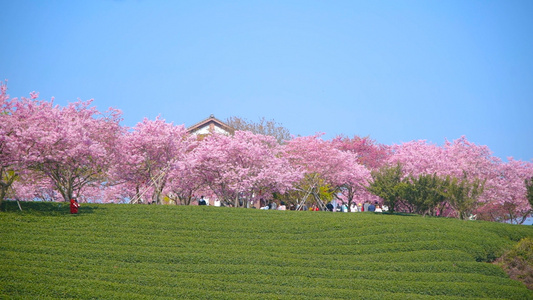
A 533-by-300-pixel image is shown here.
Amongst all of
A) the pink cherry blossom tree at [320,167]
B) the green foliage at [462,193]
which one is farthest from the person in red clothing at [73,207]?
the green foliage at [462,193]

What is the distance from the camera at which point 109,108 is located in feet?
140

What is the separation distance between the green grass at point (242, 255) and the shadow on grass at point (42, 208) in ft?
0.23

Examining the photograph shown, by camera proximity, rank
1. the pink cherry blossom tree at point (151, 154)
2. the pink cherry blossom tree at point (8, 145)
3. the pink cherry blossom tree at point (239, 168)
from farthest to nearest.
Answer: the pink cherry blossom tree at point (151, 154) → the pink cherry blossom tree at point (239, 168) → the pink cherry blossom tree at point (8, 145)

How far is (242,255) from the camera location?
26.9 m

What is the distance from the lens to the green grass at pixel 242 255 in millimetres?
22578

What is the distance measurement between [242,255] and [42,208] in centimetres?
1503

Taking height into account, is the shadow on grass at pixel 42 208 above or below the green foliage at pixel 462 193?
below

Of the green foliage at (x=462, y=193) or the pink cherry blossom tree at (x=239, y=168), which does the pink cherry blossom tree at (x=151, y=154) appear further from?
the green foliage at (x=462, y=193)

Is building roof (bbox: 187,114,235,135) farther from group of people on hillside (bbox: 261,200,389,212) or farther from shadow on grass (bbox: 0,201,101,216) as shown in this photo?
shadow on grass (bbox: 0,201,101,216)

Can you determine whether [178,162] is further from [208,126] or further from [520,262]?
[208,126]

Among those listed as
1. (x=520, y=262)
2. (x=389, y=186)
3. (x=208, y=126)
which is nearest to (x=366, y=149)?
(x=208, y=126)

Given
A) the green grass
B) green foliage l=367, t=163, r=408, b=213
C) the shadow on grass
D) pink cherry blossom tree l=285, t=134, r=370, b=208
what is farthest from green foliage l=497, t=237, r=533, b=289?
the shadow on grass

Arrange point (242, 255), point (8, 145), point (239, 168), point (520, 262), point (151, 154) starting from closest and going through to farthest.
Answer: point (242, 255) < point (520, 262) < point (8, 145) < point (239, 168) < point (151, 154)

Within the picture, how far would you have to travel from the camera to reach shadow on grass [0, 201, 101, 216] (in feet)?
107
